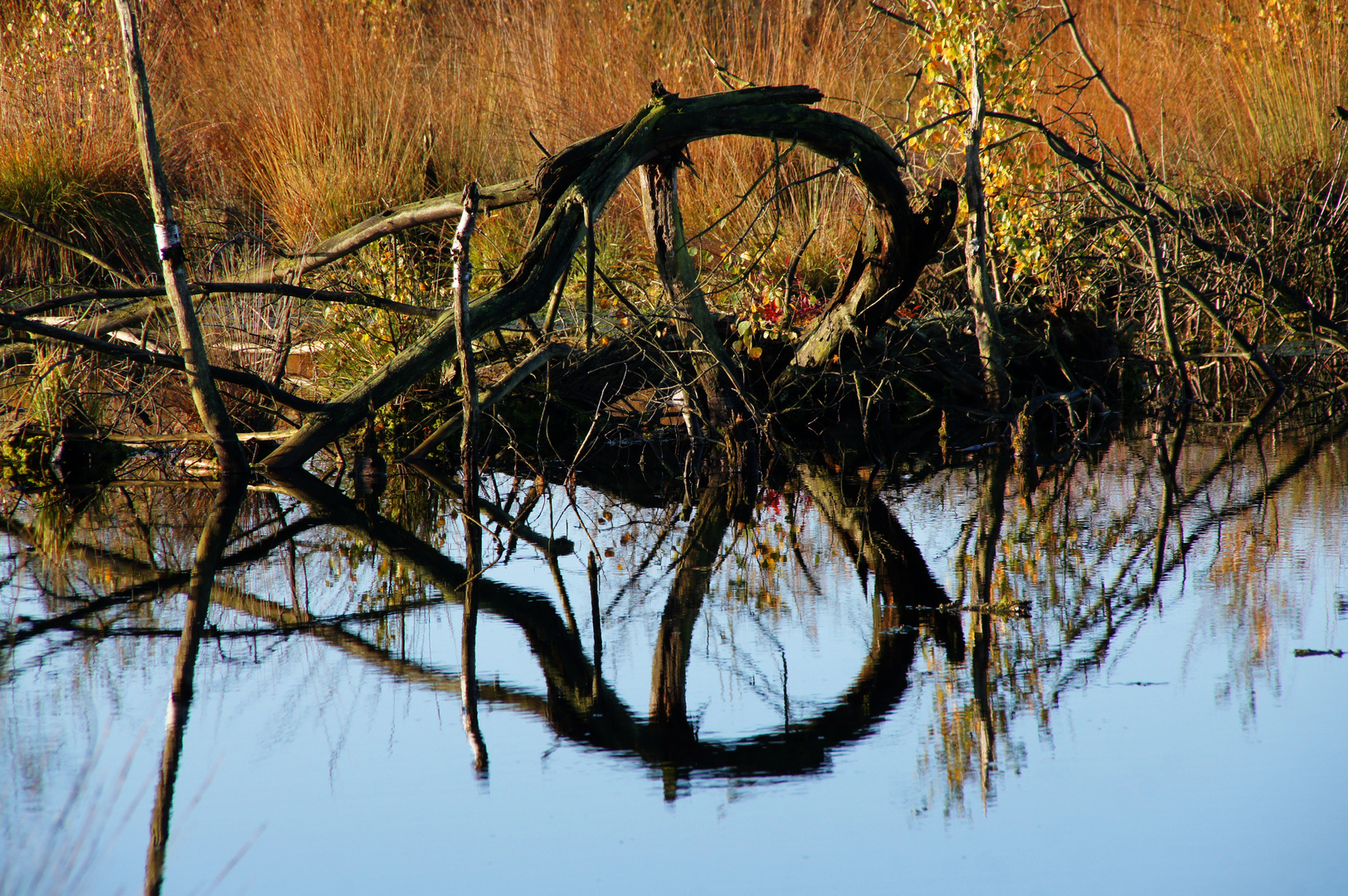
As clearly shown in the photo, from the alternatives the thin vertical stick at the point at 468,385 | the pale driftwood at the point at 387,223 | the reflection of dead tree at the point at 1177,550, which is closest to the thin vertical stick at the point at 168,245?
the pale driftwood at the point at 387,223

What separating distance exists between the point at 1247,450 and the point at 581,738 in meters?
4.01

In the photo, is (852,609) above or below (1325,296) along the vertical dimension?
below

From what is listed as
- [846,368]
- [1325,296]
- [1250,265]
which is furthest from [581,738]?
[1325,296]

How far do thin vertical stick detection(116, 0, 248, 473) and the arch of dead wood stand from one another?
0.34m

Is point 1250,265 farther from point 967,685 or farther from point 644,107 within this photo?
point 967,685

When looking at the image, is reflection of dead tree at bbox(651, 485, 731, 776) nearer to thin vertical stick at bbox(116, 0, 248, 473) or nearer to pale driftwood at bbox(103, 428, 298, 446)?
pale driftwood at bbox(103, 428, 298, 446)

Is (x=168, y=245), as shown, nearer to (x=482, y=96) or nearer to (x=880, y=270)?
(x=880, y=270)

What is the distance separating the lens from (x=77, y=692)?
2857 mm

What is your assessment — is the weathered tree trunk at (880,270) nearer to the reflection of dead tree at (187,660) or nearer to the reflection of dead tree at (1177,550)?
the reflection of dead tree at (1177,550)

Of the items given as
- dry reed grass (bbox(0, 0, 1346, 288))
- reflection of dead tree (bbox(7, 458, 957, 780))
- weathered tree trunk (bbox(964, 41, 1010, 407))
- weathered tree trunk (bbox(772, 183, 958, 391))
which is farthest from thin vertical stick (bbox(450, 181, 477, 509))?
dry reed grass (bbox(0, 0, 1346, 288))

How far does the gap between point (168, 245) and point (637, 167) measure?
1799 millimetres

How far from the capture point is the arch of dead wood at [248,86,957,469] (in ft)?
15.0

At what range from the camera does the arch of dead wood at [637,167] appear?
4.58m

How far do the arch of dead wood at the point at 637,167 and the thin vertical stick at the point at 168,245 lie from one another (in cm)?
34
